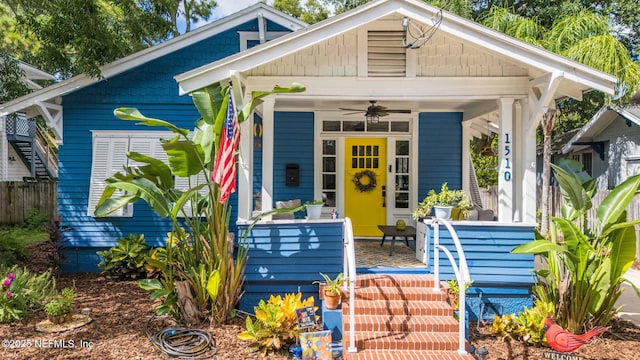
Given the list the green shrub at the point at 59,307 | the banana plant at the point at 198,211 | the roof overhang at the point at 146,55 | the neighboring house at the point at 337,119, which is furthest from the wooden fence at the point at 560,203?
the green shrub at the point at 59,307

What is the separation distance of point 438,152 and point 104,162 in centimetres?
665

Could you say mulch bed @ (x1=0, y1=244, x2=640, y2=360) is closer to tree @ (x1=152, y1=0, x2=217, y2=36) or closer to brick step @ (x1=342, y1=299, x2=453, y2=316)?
brick step @ (x1=342, y1=299, x2=453, y2=316)

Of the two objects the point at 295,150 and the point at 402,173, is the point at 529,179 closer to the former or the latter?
the point at 402,173

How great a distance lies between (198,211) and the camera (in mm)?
5094

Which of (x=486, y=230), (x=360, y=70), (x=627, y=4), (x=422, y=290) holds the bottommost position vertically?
(x=422, y=290)

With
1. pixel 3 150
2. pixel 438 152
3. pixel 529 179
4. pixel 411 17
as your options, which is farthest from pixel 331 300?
pixel 3 150

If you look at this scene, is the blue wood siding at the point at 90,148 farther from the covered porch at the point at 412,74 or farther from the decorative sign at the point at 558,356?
the decorative sign at the point at 558,356

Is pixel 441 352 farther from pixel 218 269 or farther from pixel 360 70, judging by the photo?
pixel 360 70

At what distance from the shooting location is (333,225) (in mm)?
5301

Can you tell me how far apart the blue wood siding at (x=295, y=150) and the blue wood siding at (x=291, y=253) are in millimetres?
2716

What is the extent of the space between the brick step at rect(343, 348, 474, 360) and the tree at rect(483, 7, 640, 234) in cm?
607

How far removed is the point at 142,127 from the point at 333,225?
463cm

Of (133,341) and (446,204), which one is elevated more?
(446,204)

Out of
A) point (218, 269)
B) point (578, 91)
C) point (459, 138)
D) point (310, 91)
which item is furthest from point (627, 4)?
point (218, 269)
